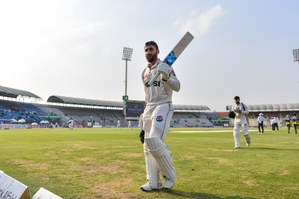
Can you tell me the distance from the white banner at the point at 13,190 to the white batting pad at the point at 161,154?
1.49m

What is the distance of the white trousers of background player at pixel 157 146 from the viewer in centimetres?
303

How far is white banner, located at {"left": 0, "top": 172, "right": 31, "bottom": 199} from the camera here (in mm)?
2191

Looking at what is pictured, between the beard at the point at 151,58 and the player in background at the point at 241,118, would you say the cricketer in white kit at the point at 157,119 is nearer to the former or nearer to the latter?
the beard at the point at 151,58

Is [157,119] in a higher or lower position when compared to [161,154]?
higher

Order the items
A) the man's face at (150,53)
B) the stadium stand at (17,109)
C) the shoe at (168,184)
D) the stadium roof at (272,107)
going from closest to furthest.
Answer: the shoe at (168,184) → the man's face at (150,53) → the stadium stand at (17,109) → the stadium roof at (272,107)

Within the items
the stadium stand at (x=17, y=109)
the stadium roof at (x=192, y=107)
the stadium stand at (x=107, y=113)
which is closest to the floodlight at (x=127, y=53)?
the stadium stand at (x=107, y=113)

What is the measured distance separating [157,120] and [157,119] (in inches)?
0.6

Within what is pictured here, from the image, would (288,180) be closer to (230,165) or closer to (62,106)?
(230,165)

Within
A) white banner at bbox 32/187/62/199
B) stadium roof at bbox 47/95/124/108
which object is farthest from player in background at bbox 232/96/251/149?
stadium roof at bbox 47/95/124/108

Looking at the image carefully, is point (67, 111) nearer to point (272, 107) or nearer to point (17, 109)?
point (17, 109)

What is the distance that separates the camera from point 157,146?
9.61ft

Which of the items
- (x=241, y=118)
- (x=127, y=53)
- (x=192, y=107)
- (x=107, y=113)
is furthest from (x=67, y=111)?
(x=241, y=118)

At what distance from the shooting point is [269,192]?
9.75ft

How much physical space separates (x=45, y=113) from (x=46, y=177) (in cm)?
6314
